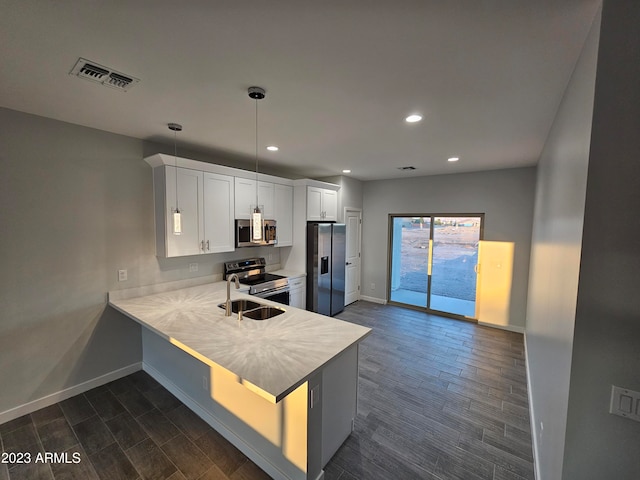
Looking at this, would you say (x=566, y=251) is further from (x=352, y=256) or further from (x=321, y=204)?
(x=352, y=256)

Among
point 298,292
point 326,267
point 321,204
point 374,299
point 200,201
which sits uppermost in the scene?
point 321,204

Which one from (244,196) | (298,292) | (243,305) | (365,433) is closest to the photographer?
(365,433)

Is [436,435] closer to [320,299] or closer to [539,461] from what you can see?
[539,461]

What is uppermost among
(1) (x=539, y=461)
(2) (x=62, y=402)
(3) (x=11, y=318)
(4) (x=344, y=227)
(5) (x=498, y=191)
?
(5) (x=498, y=191)

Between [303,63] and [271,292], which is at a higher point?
[303,63]

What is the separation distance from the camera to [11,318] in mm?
2309

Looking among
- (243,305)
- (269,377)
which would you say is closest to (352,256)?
(243,305)

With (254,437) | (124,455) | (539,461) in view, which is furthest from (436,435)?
(124,455)

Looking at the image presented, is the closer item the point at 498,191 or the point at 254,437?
the point at 254,437

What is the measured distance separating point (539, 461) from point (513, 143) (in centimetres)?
290

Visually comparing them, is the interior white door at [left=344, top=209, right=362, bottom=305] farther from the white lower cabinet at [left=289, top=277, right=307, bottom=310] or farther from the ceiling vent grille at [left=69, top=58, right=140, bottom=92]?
the ceiling vent grille at [left=69, top=58, right=140, bottom=92]

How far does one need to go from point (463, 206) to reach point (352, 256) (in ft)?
7.56

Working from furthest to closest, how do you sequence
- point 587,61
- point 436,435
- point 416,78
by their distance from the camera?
point 436,435, point 416,78, point 587,61

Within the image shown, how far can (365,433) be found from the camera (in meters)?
2.24
